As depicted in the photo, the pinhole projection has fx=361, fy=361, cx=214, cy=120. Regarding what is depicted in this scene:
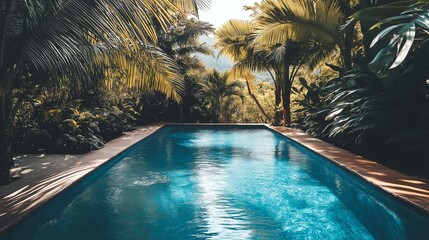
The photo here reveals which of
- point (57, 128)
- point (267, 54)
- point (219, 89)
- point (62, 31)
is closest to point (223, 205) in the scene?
point (62, 31)

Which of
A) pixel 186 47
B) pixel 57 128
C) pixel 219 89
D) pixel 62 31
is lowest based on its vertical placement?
pixel 57 128

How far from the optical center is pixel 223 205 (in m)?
4.45

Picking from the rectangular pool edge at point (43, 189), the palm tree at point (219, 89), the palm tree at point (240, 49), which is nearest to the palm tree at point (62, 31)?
the rectangular pool edge at point (43, 189)

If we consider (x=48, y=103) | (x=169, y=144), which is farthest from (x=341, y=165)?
(x=48, y=103)

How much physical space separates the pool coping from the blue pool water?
0.09m

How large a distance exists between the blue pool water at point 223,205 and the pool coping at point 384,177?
94 millimetres

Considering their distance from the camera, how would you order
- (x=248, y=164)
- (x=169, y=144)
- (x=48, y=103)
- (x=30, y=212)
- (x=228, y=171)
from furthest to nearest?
1. (x=169, y=144)
2. (x=48, y=103)
3. (x=248, y=164)
4. (x=228, y=171)
5. (x=30, y=212)

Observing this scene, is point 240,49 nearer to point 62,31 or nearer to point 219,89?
point 219,89

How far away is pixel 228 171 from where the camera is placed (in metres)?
6.36

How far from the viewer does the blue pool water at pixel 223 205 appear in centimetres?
357

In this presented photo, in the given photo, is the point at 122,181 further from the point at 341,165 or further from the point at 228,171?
the point at 341,165

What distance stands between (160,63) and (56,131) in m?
2.87

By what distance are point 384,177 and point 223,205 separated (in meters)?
2.14

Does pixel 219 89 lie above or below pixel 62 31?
above
